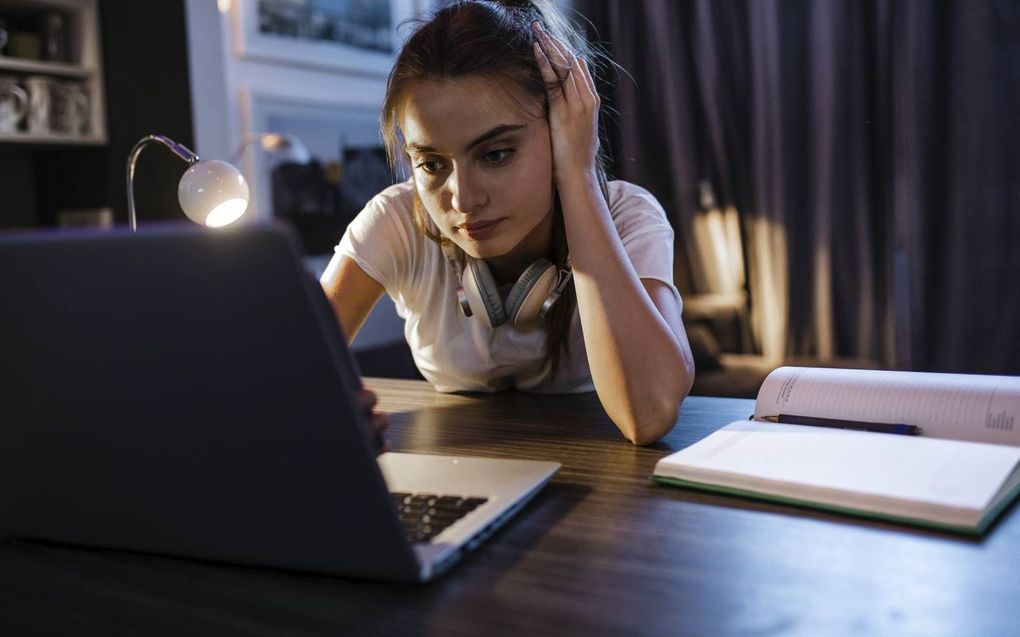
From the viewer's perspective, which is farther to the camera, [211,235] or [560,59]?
[560,59]

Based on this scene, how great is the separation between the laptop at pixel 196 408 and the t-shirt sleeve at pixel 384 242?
82 cm

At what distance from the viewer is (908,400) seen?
947 millimetres

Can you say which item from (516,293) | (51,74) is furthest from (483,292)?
(51,74)

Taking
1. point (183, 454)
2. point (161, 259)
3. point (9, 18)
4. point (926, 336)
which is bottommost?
point (926, 336)

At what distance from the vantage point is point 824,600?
546 millimetres

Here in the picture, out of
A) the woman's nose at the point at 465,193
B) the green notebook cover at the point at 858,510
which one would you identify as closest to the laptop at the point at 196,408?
the green notebook cover at the point at 858,510

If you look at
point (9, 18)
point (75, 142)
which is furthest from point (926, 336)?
point (9, 18)

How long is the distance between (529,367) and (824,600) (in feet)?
2.86

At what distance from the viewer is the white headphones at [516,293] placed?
124cm

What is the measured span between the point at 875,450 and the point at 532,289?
0.56 meters

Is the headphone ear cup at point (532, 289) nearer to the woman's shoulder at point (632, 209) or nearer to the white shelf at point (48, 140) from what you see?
the woman's shoulder at point (632, 209)

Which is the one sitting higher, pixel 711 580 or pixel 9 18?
pixel 9 18

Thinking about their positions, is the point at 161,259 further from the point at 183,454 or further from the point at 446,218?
the point at 446,218

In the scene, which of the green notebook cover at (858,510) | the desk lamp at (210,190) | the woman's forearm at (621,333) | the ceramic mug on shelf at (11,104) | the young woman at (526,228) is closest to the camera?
the green notebook cover at (858,510)
